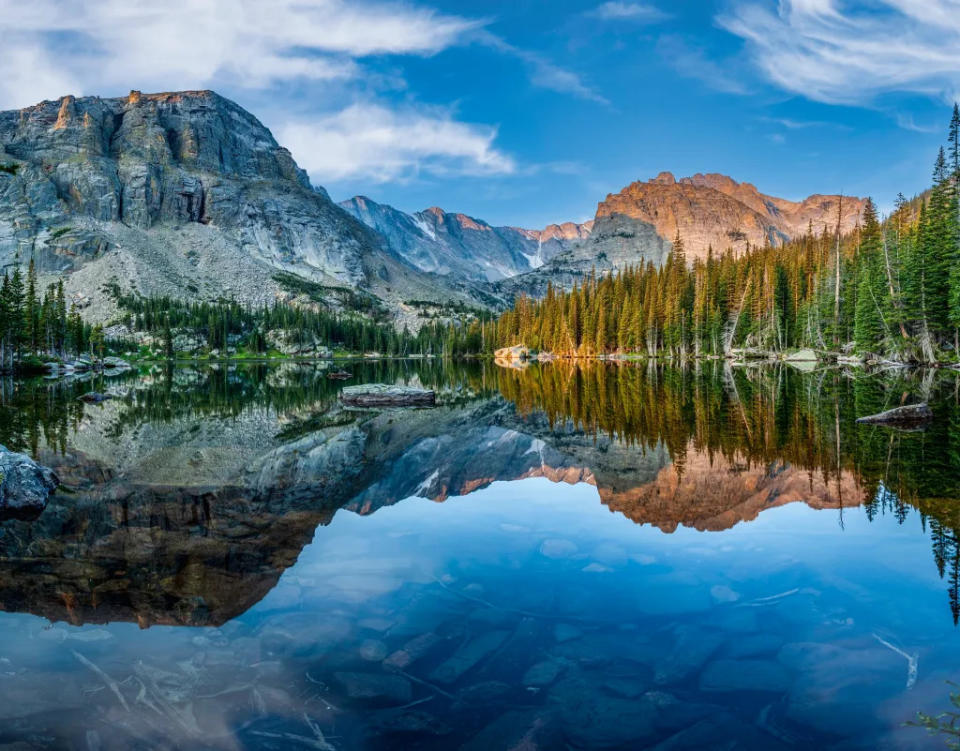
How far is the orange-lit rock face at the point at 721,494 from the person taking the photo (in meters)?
12.0

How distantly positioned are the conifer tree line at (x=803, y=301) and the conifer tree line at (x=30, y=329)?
97.1 m

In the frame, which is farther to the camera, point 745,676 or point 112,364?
point 112,364

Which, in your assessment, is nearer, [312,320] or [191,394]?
[191,394]

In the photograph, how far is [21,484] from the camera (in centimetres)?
1327

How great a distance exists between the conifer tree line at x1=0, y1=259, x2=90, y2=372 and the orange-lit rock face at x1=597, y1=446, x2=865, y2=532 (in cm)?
9009

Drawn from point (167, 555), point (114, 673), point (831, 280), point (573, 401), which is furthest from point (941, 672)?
point (831, 280)

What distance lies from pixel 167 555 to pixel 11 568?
233 centimetres

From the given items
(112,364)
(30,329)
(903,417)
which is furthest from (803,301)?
(112,364)

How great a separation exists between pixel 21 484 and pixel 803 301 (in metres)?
98.5

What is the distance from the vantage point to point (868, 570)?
8.88 metres

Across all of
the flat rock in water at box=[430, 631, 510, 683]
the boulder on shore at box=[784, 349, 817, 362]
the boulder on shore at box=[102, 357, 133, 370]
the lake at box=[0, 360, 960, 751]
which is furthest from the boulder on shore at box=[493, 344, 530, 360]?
the flat rock in water at box=[430, 631, 510, 683]

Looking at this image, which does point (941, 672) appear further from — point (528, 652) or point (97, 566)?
point (97, 566)

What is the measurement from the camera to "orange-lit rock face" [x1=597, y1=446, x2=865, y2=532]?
12.0 metres

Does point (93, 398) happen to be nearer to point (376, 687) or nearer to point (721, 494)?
point (721, 494)
